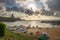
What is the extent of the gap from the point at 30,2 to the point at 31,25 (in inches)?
25.4

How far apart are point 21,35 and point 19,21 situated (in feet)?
1.29

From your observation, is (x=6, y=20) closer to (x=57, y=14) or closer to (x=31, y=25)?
(x=31, y=25)

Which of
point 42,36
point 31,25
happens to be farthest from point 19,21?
point 42,36

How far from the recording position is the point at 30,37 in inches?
219

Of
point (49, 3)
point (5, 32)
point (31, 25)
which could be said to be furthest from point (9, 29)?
point (49, 3)

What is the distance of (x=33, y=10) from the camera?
18.8ft

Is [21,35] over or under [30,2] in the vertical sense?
under

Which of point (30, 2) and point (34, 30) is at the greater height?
point (30, 2)

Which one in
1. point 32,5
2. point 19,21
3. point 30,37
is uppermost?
point 32,5

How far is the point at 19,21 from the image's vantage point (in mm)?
5641

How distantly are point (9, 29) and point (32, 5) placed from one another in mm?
928

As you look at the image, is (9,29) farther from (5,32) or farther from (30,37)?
(30,37)

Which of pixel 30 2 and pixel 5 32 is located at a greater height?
pixel 30 2

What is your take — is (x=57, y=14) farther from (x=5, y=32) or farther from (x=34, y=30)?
(x=5, y=32)
